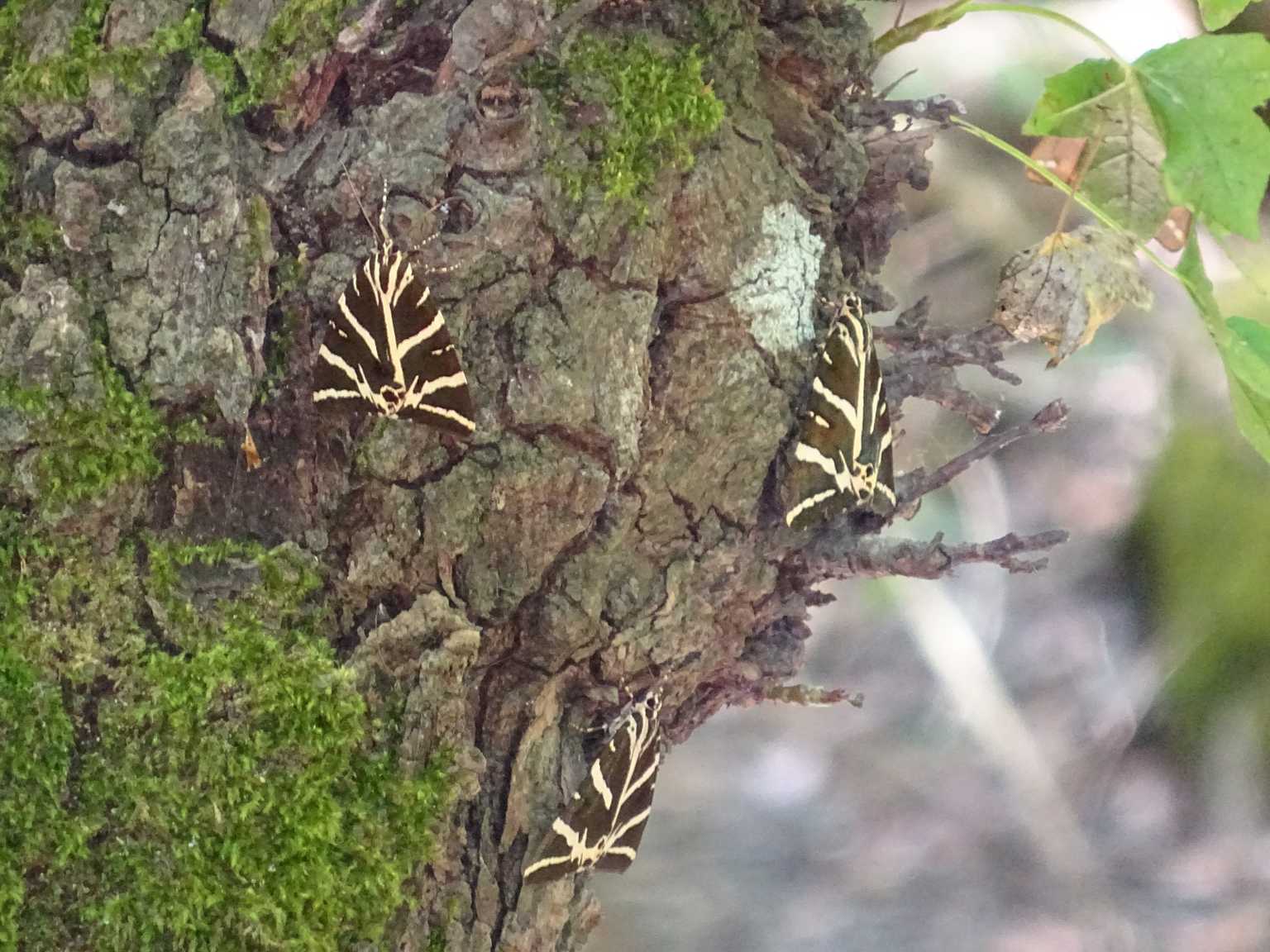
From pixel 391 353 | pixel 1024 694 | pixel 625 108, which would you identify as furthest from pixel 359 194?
pixel 1024 694

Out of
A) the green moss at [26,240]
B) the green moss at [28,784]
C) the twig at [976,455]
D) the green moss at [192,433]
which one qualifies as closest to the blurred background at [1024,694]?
the twig at [976,455]

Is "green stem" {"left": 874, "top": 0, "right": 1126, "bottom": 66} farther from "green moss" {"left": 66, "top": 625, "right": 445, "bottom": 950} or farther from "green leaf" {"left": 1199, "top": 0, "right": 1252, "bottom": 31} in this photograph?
"green moss" {"left": 66, "top": 625, "right": 445, "bottom": 950}

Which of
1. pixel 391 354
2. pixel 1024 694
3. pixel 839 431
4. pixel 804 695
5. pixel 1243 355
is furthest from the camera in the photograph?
pixel 1024 694

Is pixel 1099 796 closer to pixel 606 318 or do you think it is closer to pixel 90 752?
pixel 606 318

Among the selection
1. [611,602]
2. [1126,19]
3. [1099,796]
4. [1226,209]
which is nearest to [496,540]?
[611,602]

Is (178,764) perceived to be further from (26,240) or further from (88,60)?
(88,60)

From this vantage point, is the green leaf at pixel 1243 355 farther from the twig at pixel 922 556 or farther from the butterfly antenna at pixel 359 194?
the butterfly antenna at pixel 359 194
